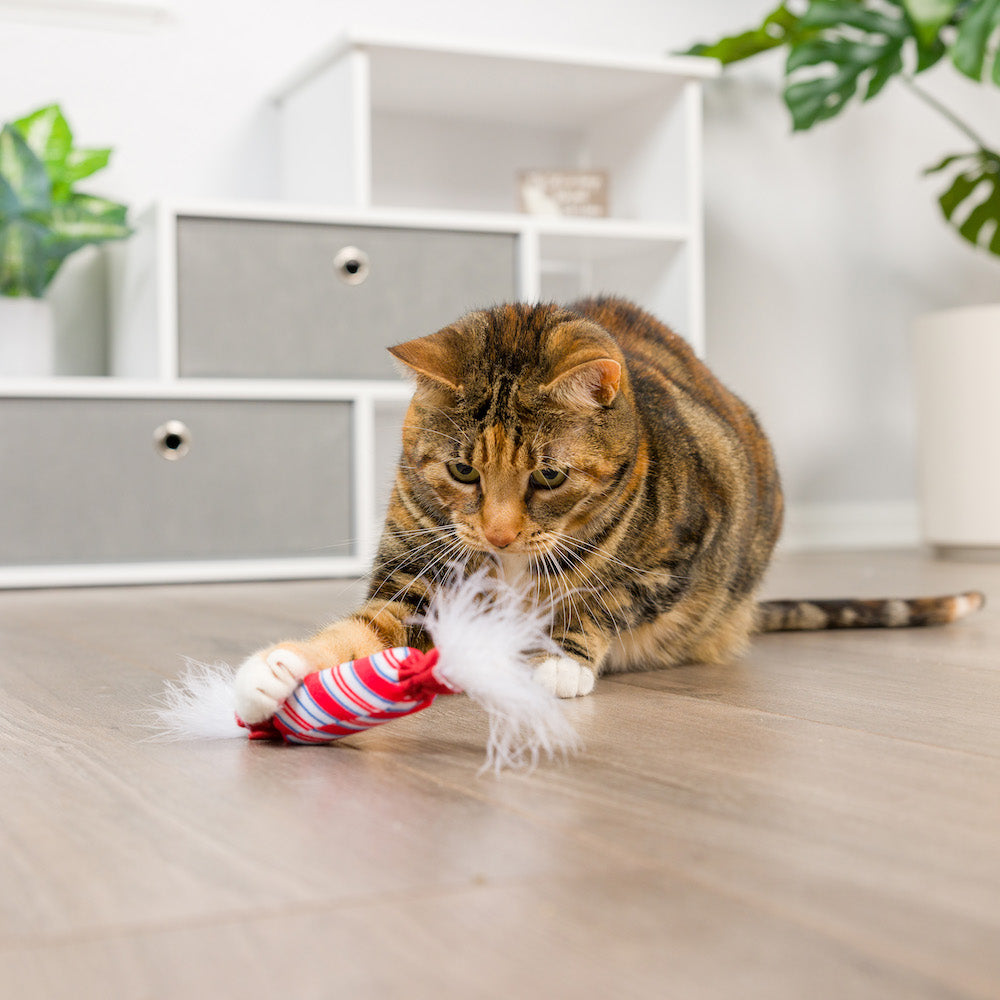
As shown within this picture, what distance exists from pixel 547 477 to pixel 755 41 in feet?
7.07

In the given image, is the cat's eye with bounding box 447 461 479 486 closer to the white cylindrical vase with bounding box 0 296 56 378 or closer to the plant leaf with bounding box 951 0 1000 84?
the white cylindrical vase with bounding box 0 296 56 378

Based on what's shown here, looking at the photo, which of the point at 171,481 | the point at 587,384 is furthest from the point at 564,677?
the point at 171,481

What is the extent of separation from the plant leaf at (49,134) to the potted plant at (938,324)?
4.72 ft

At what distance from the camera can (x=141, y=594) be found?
7.09 feet

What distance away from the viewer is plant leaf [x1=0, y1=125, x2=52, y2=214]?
236 cm

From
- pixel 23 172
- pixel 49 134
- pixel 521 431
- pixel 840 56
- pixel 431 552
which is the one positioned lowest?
pixel 431 552

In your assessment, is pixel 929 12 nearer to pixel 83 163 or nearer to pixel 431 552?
pixel 83 163

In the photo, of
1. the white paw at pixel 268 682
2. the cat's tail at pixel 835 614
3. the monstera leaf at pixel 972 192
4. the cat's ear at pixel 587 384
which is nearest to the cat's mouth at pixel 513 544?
the cat's ear at pixel 587 384

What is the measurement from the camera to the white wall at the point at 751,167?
2.70 meters

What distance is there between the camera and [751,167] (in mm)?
3258

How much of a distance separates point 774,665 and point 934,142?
2.69 m

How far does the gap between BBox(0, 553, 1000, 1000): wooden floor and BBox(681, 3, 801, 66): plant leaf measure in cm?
214

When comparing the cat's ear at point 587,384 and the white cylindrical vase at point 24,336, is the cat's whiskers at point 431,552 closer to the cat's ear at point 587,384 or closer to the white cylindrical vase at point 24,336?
the cat's ear at point 587,384

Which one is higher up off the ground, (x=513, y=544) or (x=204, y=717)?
(x=513, y=544)
